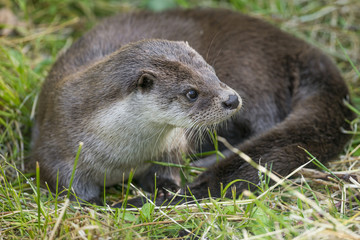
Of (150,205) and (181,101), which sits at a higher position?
(181,101)

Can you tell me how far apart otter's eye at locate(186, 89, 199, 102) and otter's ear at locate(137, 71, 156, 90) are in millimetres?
157

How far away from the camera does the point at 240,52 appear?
2.90 m

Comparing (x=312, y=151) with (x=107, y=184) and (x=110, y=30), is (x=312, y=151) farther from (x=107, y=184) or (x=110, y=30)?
(x=110, y=30)

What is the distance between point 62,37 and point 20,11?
0.42m

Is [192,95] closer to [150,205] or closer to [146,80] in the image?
[146,80]

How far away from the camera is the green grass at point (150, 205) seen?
6.20ft

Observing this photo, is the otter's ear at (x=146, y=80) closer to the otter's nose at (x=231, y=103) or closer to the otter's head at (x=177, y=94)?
the otter's head at (x=177, y=94)

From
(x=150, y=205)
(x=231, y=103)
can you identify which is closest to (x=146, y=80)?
(x=231, y=103)

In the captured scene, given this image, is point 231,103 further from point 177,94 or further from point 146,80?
point 146,80

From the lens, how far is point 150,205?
2135mm

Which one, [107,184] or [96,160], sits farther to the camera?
[107,184]

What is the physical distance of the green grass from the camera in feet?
6.20

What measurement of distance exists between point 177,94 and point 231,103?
23cm

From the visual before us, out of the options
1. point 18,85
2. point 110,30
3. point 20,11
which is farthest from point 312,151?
point 20,11
